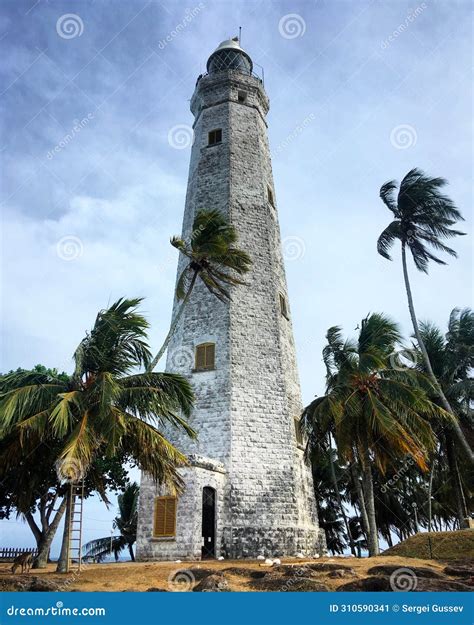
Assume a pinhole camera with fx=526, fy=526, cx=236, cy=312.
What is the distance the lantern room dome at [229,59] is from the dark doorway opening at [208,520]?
61.9ft

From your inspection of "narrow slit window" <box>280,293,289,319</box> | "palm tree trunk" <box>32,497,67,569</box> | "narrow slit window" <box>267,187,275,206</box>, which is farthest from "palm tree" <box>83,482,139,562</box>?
"narrow slit window" <box>267,187,275,206</box>


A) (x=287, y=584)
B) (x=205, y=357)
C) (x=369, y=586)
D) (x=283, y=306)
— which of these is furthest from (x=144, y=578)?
(x=283, y=306)

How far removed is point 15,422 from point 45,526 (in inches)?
308

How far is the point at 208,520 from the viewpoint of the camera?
635 inches

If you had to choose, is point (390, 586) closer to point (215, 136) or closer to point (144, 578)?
point (144, 578)

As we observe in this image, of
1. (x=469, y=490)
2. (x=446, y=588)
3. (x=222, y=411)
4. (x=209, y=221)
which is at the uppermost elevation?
(x=209, y=221)

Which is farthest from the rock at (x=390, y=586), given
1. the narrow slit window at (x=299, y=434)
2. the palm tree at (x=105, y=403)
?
the narrow slit window at (x=299, y=434)

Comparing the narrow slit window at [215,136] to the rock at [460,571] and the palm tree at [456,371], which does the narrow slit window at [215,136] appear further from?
the rock at [460,571]

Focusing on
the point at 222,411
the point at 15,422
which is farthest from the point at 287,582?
the point at 222,411

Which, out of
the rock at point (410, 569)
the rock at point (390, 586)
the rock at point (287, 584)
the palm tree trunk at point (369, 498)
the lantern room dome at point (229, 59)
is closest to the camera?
the rock at point (390, 586)

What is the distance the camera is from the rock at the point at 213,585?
875 centimetres

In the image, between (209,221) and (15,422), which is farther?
(209,221)

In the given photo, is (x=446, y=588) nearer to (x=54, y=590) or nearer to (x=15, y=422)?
(x=54, y=590)

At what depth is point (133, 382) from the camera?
485 inches
